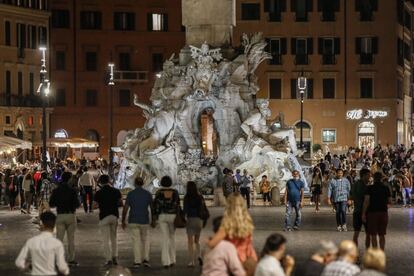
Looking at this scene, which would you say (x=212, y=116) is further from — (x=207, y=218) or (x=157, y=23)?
(x=157, y=23)

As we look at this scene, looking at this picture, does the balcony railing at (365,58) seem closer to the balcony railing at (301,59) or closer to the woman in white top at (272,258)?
the balcony railing at (301,59)

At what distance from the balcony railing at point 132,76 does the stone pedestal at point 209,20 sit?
45.4 metres

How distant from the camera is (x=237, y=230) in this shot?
14.2 metres

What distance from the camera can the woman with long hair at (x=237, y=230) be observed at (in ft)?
46.3

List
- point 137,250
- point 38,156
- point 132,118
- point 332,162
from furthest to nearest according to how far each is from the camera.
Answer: point 132,118 → point 38,156 → point 332,162 → point 137,250

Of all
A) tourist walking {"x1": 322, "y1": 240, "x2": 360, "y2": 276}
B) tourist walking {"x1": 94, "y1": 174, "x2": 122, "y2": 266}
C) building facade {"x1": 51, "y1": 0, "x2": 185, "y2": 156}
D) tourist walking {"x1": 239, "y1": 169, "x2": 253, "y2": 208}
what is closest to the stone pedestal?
tourist walking {"x1": 239, "y1": 169, "x2": 253, "y2": 208}

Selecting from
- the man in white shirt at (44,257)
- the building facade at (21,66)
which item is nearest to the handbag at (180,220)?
the man in white shirt at (44,257)

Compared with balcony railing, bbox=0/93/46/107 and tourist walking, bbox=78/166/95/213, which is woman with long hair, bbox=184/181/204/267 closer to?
tourist walking, bbox=78/166/95/213

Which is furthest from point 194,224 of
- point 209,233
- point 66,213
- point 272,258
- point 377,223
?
point 272,258

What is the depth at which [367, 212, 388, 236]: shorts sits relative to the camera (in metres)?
22.2

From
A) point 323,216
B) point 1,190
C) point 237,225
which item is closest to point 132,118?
point 1,190

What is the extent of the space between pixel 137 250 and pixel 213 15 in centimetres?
2353

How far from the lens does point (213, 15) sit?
44469mm

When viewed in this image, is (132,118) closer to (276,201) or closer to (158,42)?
(158,42)
